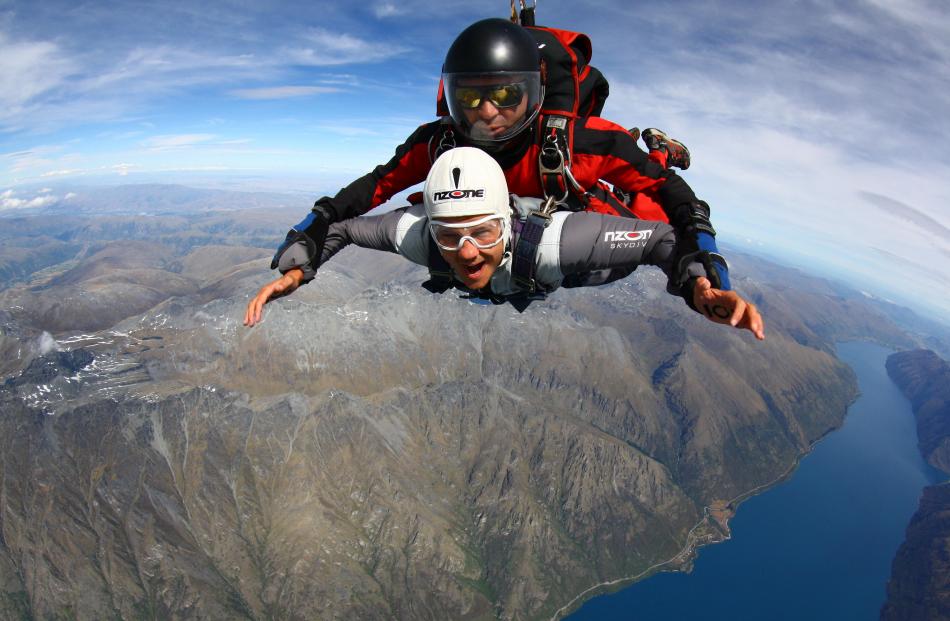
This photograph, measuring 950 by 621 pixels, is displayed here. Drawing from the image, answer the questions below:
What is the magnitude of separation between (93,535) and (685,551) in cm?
15845

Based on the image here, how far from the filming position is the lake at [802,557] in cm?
10956

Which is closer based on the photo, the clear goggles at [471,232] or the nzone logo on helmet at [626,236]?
the nzone logo on helmet at [626,236]

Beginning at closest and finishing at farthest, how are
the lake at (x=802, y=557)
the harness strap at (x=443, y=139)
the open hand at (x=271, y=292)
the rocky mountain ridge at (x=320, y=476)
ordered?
the open hand at (x=271, y=292) < the harness strap at (x=443, y=139) < the lake at (x=802, y=557) < the rocky mountain ridge at (x=320, y=476)

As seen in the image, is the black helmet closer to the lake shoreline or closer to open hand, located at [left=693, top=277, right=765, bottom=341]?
open hand, located at [left=693, top=277, right=765, bottom=341]

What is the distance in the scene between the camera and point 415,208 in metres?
5.48

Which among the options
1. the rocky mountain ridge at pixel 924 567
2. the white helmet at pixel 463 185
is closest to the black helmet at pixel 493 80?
the white helmet at pixel 463 185

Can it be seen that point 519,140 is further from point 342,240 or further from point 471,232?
point 342,240

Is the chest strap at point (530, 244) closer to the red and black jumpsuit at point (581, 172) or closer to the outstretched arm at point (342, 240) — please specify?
the red and black jumpsuit at point (581, 172)

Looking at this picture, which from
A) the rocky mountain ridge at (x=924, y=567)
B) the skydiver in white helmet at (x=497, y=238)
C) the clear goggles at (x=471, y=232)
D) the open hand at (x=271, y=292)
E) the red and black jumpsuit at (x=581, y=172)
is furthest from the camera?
the rocky mountain ridge at (x=924, y=567)

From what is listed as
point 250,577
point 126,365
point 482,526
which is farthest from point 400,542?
point 126,365

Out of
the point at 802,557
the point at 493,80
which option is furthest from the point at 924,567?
the point at 493,80

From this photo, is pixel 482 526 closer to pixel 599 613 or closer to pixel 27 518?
pixel 599 613

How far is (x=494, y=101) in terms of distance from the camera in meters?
4.51

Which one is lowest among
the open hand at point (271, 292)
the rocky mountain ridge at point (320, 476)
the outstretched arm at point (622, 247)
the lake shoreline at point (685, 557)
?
the lake shoreline at point (685, 557)
